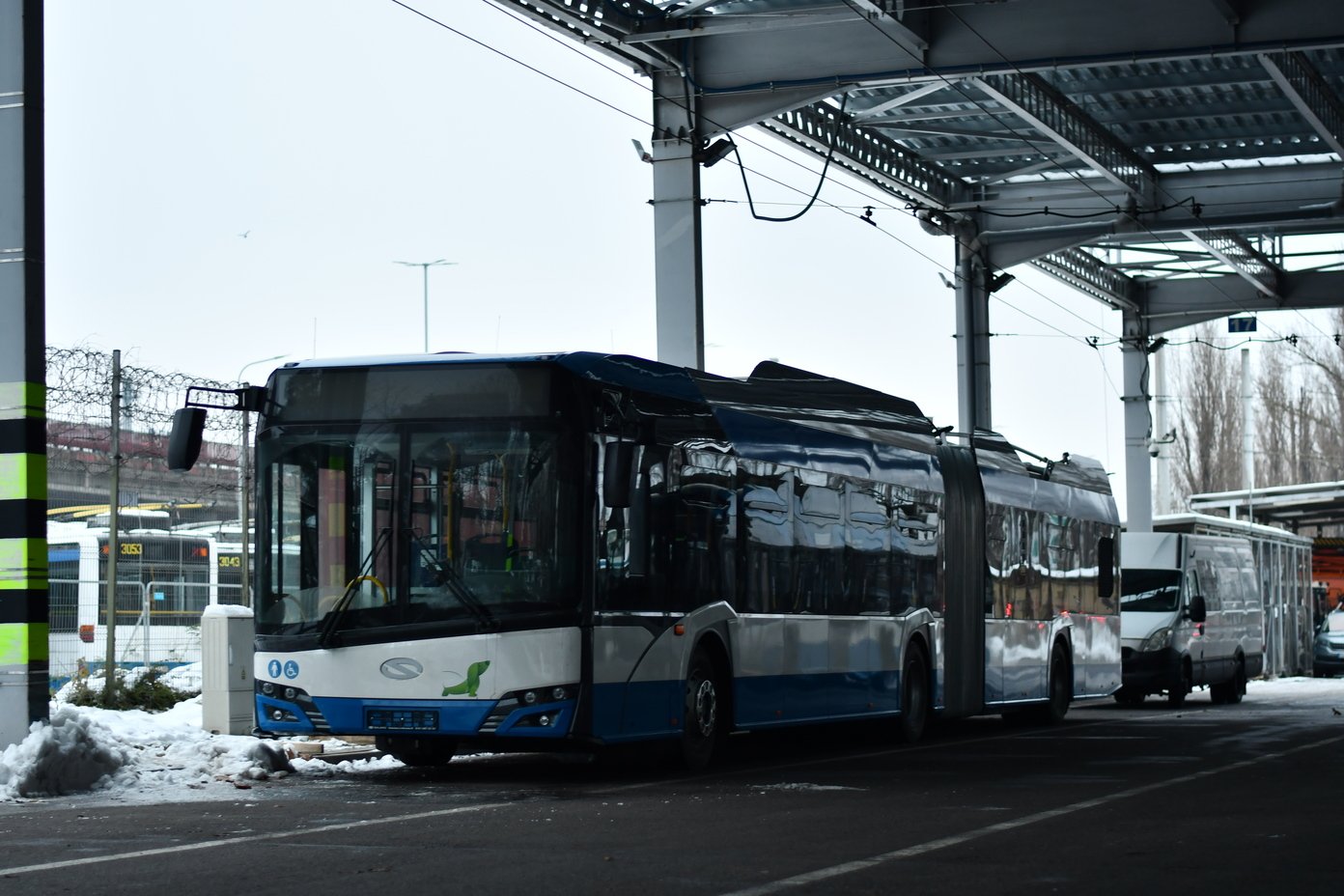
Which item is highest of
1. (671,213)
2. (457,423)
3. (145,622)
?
(671,213)

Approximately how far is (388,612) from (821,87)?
11633 mm

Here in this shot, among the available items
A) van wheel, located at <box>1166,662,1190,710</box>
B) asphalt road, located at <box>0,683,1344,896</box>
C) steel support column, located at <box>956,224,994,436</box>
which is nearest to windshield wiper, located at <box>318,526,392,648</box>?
asphalt road, located at <box>0,683,1344,896</box>

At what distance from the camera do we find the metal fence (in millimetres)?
19875

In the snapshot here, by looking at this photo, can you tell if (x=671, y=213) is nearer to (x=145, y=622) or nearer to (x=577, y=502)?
(x=145, y=622)

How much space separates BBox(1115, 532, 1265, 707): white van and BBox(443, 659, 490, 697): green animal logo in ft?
60.5

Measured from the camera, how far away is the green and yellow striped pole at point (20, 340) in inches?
548

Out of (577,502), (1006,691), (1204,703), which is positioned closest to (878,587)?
(1006,691)

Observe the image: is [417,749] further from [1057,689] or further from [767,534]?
[1057,689]

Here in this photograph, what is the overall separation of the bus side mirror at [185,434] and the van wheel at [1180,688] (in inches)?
822

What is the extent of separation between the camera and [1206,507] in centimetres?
6056

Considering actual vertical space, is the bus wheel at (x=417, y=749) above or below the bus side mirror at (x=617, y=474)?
below

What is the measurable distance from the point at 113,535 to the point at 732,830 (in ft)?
26.6

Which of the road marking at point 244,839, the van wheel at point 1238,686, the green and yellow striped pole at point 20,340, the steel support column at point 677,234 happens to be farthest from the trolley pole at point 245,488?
the van wheel at point 1238,686

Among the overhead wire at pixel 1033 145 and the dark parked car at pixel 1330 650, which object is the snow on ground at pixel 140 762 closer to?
the overhead wire at pixel 1033 145
